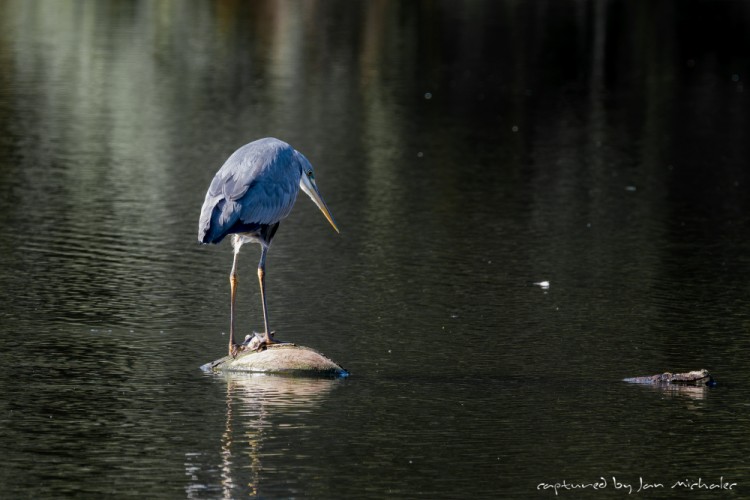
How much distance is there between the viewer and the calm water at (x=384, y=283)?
8.64 meters

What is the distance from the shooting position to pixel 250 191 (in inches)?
425

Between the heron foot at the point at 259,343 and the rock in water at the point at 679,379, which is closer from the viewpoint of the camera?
the rock in water at the point at 679,379

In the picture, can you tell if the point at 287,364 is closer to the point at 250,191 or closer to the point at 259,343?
the point at 259,343

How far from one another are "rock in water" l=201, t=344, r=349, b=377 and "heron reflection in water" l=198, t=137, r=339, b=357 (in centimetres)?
14

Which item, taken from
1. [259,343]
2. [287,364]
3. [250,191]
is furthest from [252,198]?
[287,364]

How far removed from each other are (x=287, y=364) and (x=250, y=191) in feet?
4.12

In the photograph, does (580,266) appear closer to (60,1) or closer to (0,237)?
(0,237)

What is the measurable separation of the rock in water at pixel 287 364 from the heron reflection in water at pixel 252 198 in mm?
141

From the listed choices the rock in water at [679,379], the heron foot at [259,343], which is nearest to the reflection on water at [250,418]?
the heron foot at [259,343]

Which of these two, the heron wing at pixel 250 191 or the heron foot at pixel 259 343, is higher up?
the heron wing at pixel 250 191

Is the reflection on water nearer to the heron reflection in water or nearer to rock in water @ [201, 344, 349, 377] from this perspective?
rock in water @ [201, 344, 349, 377]

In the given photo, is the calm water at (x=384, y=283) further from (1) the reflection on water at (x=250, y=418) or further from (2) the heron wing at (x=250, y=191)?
(2) the heron wing at (x=250, y=191)

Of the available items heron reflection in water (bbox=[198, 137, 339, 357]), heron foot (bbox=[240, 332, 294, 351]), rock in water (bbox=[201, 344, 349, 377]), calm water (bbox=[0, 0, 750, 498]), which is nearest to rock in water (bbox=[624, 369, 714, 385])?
calm water (bbox=[0, 0, 750, 498])

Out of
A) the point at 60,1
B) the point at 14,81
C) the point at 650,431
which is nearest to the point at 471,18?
the point at 60,1
